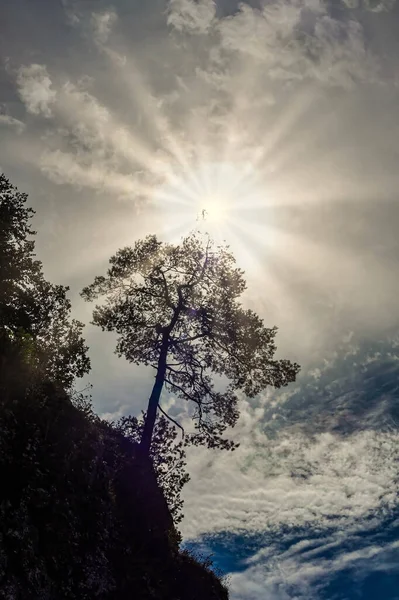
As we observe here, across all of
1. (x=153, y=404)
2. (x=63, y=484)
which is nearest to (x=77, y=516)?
(x=63, y=484)

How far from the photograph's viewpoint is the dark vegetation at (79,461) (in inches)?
479

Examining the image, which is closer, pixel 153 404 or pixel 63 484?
pixel 63 484

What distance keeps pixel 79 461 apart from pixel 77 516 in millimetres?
2041

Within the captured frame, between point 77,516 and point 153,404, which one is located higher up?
point 153,404

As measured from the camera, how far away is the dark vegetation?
12.2m

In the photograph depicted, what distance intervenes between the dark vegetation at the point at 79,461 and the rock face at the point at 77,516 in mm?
40

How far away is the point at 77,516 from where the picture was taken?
46.4 ft

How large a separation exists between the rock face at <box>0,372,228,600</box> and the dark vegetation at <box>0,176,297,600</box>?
1.6 inches

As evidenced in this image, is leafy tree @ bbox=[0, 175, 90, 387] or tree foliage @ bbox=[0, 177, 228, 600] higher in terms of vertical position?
leafy tree @ bbox=[0, 175, 90, 387]

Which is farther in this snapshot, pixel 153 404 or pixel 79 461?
pixel 153 404

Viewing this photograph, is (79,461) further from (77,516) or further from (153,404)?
(153,404)

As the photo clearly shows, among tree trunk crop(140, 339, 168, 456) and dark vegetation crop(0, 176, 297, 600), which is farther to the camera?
tree trunk crop(140, 339, 168, 456)

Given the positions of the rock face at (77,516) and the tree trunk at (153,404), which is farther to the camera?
the tree trunk at (153,404)

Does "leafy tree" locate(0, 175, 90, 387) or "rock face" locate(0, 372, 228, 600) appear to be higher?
"leafy tree" locate(0, 175, 90, 387)
